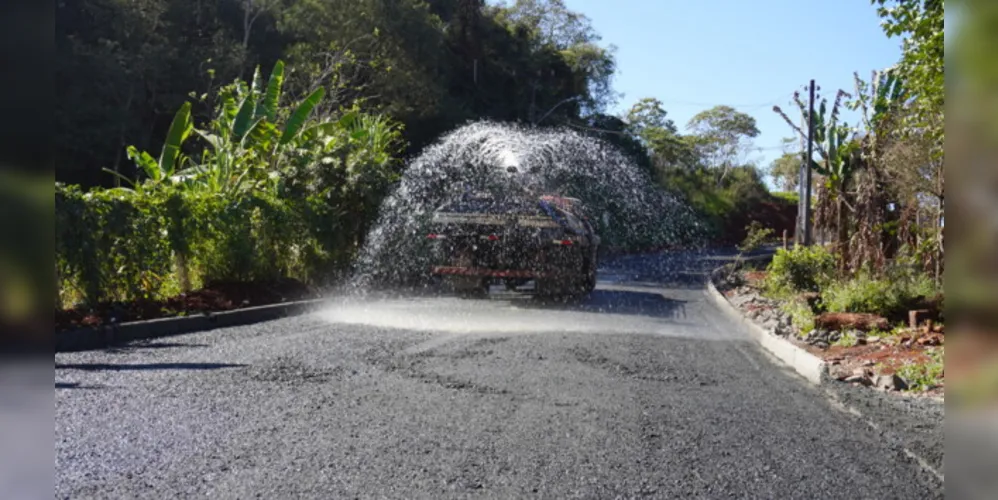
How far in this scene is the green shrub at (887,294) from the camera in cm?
1293

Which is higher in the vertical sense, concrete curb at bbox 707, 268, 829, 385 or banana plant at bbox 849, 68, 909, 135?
banana plant at bbox 849, 68, 909, 135

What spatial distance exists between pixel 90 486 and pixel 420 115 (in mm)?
29796

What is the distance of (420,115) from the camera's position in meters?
33.3

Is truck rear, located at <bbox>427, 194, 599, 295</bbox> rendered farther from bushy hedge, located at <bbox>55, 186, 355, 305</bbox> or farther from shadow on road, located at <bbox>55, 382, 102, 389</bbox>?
shadow on road, located at <bbox>55, 382, 102, 389</bbox>

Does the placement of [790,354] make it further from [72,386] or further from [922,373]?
[72,386]

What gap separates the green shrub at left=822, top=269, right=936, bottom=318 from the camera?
12.9 meters

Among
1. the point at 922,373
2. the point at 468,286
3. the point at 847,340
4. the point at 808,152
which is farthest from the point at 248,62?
the point at 922,373

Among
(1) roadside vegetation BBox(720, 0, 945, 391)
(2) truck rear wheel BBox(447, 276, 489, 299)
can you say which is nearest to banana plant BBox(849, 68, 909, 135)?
(1) roadside vegetation BBox(720, 0, 945, 391)

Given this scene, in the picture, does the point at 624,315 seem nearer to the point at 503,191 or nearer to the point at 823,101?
the point at 503,191

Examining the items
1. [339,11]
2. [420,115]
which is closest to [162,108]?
[339,11]

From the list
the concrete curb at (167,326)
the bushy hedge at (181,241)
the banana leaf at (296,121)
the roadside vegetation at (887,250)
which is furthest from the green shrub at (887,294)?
the banana leaf at (296,121)

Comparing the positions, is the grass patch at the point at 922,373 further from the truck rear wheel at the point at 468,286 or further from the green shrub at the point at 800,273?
the green shrub at the point at 800,273

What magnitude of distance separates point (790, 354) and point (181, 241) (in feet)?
27.1

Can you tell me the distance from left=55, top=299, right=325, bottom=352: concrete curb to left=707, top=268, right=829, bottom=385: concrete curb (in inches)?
271
